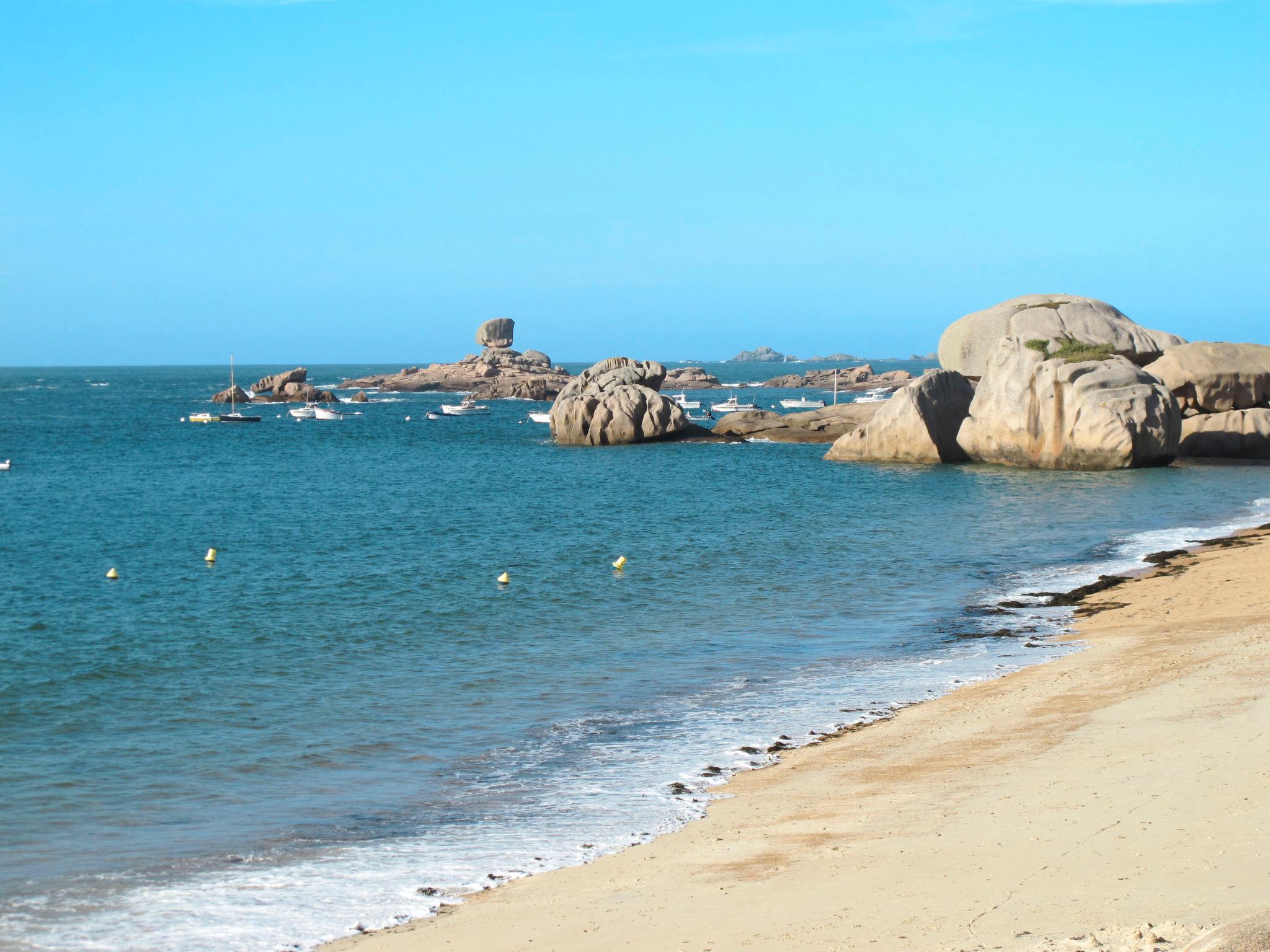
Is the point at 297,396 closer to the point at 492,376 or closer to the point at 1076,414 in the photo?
the point at 492,376

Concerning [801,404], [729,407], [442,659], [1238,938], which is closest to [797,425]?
[729,407]

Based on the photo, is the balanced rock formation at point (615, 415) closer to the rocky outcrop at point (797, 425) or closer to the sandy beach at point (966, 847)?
the rocky outcrop at point (797, 425)

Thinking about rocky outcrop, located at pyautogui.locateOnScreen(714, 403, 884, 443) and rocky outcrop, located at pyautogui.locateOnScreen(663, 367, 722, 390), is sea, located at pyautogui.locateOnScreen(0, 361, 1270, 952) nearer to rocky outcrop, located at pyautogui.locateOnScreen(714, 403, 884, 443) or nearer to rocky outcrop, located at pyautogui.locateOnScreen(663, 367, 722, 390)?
rocky outcrop, located at pyautogui.locateOnScreen(714, 403, 884, 443)

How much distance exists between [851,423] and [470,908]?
60474mm

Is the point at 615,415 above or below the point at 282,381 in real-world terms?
below

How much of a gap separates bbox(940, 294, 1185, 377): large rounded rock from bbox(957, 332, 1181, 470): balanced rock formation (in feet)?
8.37

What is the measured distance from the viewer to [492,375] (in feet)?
496

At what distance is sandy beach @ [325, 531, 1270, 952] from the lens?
718 cm

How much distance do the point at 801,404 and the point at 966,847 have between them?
10901cm

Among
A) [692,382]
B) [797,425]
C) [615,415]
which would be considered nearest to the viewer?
[615,415]

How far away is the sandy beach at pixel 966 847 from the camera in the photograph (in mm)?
7180

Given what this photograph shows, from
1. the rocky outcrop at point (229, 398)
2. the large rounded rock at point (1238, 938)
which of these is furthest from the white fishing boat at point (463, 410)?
the large rounded rock at point (1238, 938)

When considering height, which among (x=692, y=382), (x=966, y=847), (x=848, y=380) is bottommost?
(x=966, y=847)

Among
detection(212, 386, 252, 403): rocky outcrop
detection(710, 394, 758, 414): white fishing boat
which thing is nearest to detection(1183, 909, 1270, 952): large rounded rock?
detection(710, 394, 758, 414): white fishing boat
